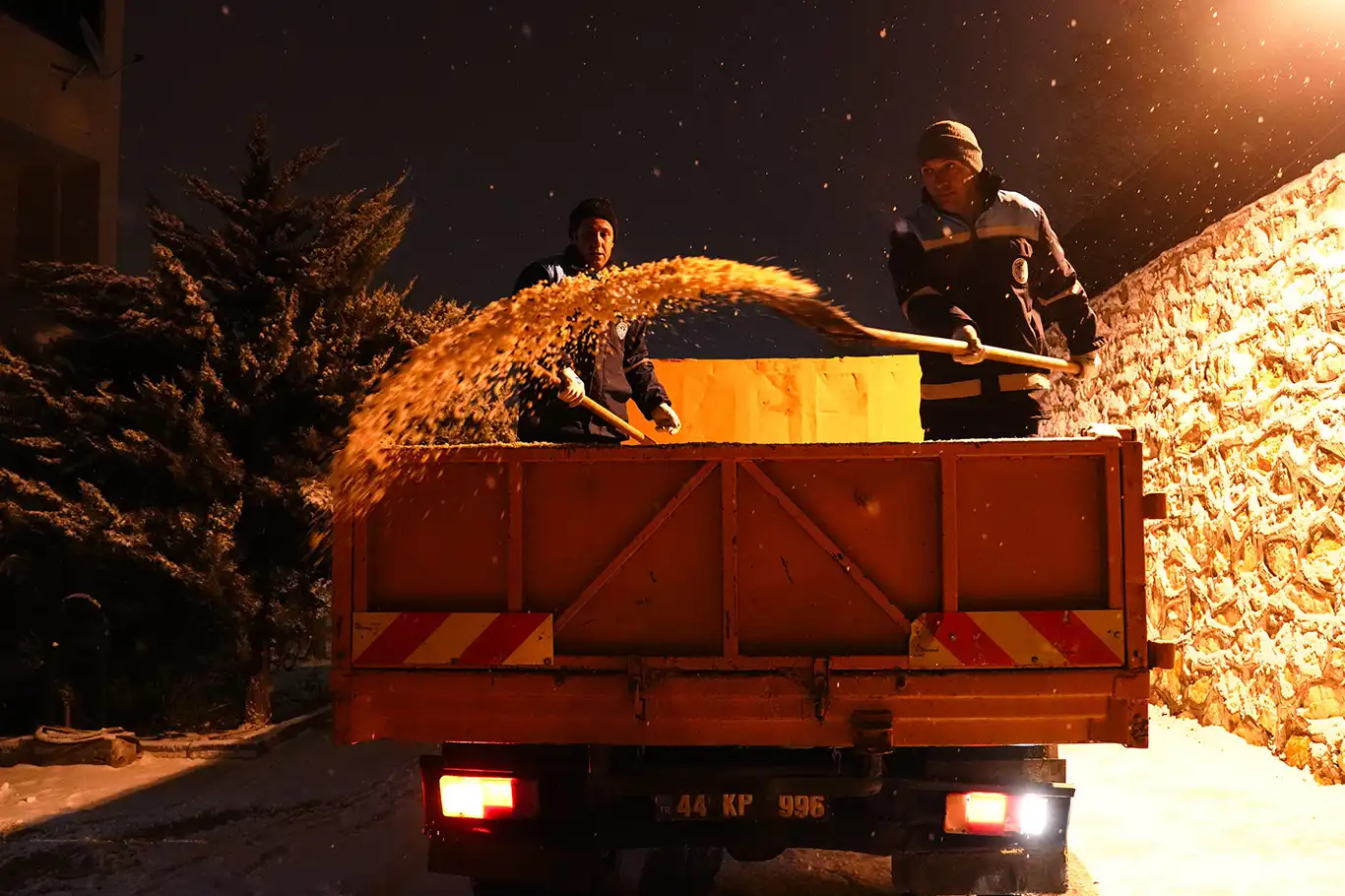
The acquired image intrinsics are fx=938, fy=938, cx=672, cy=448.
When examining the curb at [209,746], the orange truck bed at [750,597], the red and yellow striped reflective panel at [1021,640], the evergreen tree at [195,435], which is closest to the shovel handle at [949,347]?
the orange truck bed at [750,597]

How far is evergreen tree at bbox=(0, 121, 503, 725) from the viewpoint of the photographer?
6.46m

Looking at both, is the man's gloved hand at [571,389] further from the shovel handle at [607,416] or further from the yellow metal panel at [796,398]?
the yellow metal panel at [796,398]

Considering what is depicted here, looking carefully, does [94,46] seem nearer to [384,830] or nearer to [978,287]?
[384,830]

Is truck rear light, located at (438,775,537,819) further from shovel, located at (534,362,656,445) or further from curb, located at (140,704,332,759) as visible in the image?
curb, located at (140,704,332,759)

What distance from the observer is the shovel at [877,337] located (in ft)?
13.9

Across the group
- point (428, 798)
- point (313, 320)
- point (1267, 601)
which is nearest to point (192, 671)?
point (313, 320)

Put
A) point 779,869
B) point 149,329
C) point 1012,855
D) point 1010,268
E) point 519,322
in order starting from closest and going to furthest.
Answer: point 1012,855, point 519,322, point 779,869, point 1010,268, point 149,329

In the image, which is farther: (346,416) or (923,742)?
(346,416)

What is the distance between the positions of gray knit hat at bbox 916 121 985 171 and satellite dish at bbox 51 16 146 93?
38.4ft

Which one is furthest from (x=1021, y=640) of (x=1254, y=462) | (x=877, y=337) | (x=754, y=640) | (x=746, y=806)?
(x=1254, y=462)

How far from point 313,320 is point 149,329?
1.11 meters

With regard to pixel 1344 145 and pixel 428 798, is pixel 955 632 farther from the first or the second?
pixel 1344 145

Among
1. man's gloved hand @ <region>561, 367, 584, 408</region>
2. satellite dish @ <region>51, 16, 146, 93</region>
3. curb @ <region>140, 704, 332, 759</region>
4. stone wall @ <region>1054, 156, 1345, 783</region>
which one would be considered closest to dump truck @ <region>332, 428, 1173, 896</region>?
man's gloved hand @ <region>561, 367, 584, 408</region>

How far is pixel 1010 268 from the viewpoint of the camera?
4.68 metres
